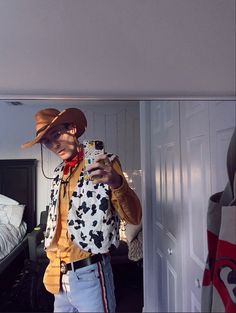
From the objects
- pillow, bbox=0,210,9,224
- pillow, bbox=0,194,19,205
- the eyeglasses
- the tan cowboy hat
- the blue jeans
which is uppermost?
the tan cowboy hat

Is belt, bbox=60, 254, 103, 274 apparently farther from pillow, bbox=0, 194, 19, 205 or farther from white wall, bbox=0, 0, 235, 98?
white wall, bbox=0, 0, 235, 98

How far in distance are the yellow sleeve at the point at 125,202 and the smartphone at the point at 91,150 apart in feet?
0.18

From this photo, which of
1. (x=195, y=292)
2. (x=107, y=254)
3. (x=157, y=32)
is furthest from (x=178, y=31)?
(x=195, y=292)

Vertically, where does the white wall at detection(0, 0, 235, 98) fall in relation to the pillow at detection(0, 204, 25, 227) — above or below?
above

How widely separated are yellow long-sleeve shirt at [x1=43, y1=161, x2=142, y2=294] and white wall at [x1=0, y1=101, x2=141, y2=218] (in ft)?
0.13

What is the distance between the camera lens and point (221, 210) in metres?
0.67

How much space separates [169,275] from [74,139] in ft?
1.60

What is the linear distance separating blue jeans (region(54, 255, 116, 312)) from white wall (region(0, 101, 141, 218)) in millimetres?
204

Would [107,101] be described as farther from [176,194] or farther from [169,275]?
Answer: [169,275]

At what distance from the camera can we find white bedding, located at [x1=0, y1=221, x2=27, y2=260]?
71 cm

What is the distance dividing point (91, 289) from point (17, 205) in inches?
11.9

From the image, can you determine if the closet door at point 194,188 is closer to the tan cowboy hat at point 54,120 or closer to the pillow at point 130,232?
the pillow at point 130,232

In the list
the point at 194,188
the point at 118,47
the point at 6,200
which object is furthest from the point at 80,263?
the point at 118,47

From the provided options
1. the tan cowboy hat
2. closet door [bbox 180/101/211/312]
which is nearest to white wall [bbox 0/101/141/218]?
the tan cowboy hat
